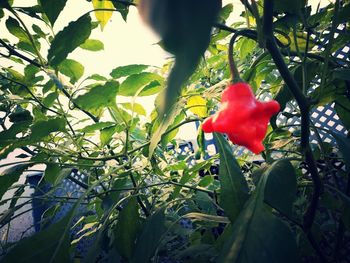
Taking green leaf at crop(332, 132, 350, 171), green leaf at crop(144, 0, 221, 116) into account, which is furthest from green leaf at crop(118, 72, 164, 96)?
green leaf at crop(144, 0, 221, 116)

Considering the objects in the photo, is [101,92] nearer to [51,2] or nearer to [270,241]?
[51,2]

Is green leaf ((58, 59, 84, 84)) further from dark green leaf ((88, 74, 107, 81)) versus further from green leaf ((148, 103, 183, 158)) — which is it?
green leaf ((148, 103, 183, 158))

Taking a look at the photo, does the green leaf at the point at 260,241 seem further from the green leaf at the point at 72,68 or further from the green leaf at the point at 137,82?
the green leaf at the point at 72,68

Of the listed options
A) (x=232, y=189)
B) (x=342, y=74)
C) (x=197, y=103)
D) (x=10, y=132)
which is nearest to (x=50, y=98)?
(x=10, y=132)

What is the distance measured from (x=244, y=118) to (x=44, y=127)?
40 centimetres

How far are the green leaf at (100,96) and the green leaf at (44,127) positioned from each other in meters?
0.06

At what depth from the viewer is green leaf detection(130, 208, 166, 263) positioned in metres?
0.43

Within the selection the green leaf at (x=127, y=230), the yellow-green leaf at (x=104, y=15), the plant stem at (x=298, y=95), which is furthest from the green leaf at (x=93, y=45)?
the plant stem at (x=298, y=95)

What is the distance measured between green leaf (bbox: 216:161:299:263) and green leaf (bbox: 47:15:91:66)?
1.12 ft

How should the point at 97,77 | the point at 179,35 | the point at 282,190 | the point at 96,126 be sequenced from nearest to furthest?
the point at 179,35, the point at 282,190, the point at 96,126, the point at 97,77

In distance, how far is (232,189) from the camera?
0.39 metres

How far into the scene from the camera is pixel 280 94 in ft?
1.54

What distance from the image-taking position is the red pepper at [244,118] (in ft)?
0.95

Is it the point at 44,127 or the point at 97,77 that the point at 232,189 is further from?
the point at 97,77
